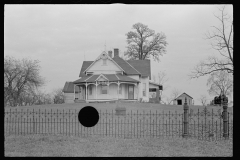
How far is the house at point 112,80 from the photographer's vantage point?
107ft

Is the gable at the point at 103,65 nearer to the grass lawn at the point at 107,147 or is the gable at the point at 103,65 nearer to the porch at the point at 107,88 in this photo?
the porch at the point at 107,88

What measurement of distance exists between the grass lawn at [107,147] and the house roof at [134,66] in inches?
937

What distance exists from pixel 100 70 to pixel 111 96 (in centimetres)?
339

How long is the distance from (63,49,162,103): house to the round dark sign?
54.1ft

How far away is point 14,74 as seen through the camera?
84.9 ft

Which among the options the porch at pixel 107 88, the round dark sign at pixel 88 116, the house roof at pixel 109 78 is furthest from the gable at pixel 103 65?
the round dark sign at pixel 88 116

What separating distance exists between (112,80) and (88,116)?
1790 cm

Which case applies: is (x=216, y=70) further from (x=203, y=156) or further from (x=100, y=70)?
(x=203, y=156)

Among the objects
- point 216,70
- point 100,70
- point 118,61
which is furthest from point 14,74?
point 216,70

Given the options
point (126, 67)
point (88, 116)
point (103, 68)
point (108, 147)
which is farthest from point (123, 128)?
point (126, 67)

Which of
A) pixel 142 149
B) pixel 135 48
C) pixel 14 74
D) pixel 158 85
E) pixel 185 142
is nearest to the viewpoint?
pixel 142 149

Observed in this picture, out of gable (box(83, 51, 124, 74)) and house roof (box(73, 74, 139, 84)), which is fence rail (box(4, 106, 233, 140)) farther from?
gable (box(83, 51, 124, 74))

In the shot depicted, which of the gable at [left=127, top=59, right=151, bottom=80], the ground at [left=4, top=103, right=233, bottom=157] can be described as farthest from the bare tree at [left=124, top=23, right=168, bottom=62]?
the ground at [left=4, top=103, right=233, bottom=157]

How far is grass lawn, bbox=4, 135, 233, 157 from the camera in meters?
9.76
